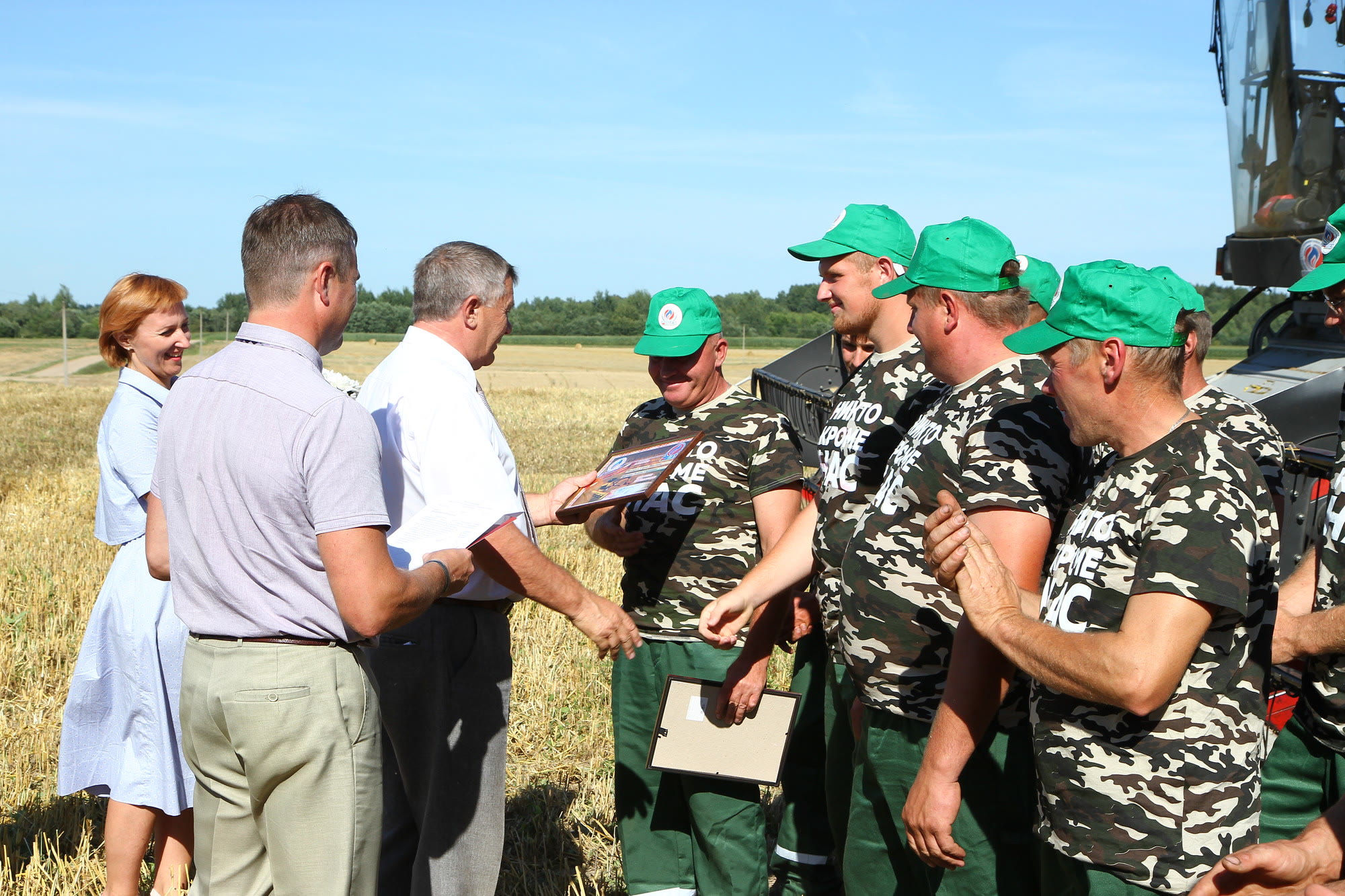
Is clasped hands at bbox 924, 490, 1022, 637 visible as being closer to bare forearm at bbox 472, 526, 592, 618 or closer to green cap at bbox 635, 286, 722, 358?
bare forearm at bbox 472, 526, 592, 618

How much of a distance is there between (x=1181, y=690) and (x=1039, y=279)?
4.11 feet

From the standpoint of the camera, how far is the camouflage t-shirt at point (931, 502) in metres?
2.55

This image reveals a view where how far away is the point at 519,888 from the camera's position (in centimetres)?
412

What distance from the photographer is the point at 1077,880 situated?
7.38 ft

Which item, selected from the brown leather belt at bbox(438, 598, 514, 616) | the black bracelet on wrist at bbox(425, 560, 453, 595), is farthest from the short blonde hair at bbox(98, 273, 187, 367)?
the black bracelet on wrist at bbox(425, 560, 453, 595)

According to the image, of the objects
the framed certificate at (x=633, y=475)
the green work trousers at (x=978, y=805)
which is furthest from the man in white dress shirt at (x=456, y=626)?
the green work trousers at (x=978, y=805)

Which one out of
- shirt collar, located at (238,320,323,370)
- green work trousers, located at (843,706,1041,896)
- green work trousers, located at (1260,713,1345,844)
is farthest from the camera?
green work trousers, located at (1260,713,1345,844)

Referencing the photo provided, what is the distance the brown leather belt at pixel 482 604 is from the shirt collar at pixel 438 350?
0.64 m

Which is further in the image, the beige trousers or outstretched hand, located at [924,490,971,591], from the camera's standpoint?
the beige trousers

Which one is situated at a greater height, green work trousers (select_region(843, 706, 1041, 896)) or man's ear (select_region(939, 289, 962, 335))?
man's ear (select_region(939, 289, 962, 335))

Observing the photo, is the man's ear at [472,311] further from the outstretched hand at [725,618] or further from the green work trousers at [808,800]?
the green work trousers at [808,800]

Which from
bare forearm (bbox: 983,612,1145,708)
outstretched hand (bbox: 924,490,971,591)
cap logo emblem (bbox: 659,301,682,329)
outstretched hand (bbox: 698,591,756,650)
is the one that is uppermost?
cap logo emblem (bbox: 659,301,682,329)

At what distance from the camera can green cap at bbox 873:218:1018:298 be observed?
2773mm

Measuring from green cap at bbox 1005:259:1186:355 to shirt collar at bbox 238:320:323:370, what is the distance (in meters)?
1.55
